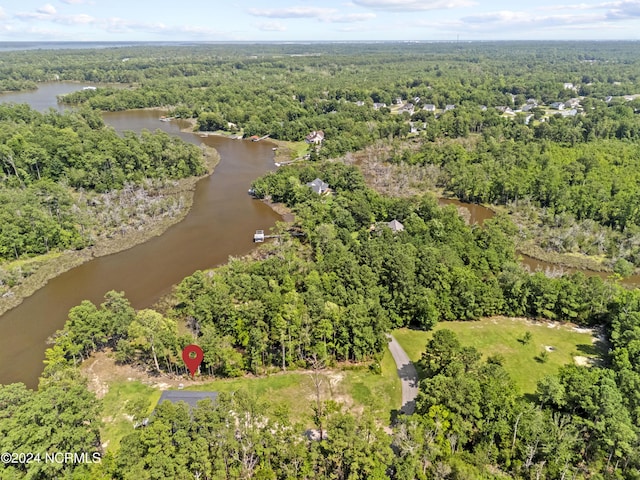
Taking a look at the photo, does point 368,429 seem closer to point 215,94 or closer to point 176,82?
point 215,94

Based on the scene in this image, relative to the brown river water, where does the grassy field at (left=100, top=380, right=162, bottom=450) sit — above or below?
below

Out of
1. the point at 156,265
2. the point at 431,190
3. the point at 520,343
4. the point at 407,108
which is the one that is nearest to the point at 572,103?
the point at 407,108

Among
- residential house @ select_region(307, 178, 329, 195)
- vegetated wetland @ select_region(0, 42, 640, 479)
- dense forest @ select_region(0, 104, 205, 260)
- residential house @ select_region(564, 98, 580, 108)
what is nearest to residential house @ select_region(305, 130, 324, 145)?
vegetated wetland @ select_region(0, 42, 640, 479)

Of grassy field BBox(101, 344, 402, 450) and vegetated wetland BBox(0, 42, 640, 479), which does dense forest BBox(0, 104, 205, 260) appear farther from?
grassy field BBox(101, 344, 402, 450)

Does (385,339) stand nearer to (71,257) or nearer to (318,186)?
(318,186)

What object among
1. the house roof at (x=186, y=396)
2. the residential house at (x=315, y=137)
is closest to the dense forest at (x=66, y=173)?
the residential house at (x=315, y=137)

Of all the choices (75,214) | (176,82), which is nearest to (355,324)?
(75,214)
